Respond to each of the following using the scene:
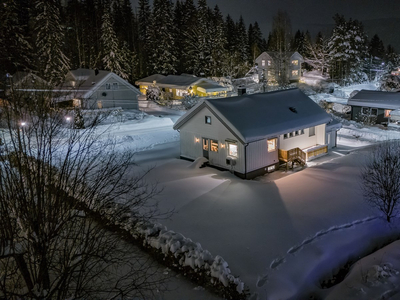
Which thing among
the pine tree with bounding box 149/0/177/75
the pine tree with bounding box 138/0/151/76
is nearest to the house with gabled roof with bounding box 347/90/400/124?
the pine tree with bounding box 149/0/177/75

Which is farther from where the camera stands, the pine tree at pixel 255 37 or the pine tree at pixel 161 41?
the pine tree at pixel 255 37

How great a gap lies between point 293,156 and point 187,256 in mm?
14443

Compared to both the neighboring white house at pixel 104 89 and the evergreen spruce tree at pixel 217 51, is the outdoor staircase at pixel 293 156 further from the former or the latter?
the evergreen spruce tree at pixel 217 51

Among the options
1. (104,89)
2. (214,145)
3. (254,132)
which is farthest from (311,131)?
(104,89)

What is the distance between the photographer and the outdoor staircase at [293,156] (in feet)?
77.6

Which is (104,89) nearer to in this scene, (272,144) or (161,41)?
(161,41)

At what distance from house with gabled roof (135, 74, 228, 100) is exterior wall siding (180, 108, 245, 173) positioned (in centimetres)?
2684

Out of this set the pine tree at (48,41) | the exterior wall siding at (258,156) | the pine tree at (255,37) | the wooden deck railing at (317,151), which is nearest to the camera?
the exterior wall siding at (258,156)

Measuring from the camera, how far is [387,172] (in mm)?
15180

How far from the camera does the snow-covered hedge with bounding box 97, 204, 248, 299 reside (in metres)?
10.6

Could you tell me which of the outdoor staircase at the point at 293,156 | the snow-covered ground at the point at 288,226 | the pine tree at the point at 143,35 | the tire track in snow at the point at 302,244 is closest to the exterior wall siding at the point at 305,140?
the outdoor staircase at the point at 293,156

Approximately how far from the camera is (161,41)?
191ft

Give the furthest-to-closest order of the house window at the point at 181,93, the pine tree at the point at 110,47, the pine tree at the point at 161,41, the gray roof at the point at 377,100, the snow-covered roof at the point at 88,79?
1. the pine tree at the point at 161,41
2. the house window at the point at 181,93
3. the pine tree at the point at 110,47
4. the snow-covered roof at the point at 88,79
5. the gray roof at the point at 377,100

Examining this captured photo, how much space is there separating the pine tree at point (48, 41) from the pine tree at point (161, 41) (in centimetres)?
1831
